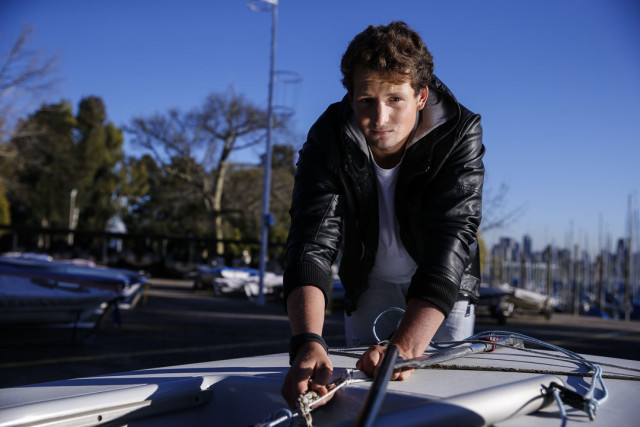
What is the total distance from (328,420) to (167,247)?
39.3m

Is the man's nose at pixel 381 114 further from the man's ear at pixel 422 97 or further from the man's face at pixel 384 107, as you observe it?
the man's ear at pixel 422 97

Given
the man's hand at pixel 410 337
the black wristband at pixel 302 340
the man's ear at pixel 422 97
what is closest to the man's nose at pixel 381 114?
the man's ear at pixel 422 97

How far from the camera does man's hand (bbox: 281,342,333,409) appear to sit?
1200 millimetres

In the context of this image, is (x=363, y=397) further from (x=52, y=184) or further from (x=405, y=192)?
(x=52, y=184)

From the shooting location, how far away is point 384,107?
1608mm

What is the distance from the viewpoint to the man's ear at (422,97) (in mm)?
1723

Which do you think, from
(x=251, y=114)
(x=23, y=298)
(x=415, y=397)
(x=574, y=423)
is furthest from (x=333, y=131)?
(x=251, y=114)

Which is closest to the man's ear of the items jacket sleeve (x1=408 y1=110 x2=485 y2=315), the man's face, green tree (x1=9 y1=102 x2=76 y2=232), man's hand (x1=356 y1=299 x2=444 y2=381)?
the man's face

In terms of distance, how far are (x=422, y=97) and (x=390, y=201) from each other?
1.16 ft

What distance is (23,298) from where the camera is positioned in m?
7.15

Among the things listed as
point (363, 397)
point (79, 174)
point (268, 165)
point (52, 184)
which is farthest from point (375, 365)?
point (52, 184)

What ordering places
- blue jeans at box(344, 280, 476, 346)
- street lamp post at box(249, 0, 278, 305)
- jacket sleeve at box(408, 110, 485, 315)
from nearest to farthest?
jacket sleeve at box(408, 110, 485, 315), blue jeans at box(344, 280, 476, 346), street lamp post at box(249, 0, 278, 305)

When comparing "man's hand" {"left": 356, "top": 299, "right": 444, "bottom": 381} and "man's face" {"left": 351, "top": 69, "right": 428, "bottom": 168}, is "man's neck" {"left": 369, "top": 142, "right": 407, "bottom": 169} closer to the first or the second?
"man's face" {"left": 351, "top": 69, "right": 428, "bottom": 168}

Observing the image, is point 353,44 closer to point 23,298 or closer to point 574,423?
point 574,423
